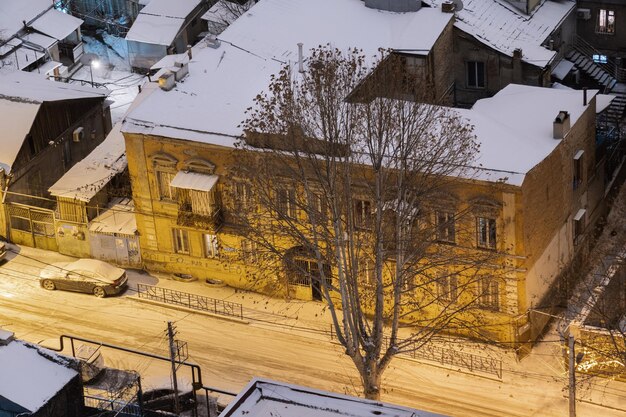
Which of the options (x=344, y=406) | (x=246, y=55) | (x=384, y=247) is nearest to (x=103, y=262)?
(x=246, y=55)

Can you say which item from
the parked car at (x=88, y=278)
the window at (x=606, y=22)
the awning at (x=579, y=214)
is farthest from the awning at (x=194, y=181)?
the window at (x=606, y=22)

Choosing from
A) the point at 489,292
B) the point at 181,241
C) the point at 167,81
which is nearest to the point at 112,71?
the point at 167,81

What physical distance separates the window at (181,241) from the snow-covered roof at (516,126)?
16.0 metres

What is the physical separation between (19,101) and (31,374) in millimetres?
25485

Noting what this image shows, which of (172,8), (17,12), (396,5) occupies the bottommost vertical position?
(172,8)

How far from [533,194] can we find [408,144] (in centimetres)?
1079

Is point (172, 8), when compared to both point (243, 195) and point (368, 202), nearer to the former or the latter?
point (243, 195)

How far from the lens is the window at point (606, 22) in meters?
85.9

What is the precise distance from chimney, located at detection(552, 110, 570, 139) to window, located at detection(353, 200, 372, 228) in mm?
9617

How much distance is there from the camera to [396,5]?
8050cm

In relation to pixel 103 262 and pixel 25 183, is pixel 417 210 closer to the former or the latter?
pixel 103 262

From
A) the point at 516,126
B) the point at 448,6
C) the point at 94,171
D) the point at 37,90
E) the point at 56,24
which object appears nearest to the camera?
the point at 516,126

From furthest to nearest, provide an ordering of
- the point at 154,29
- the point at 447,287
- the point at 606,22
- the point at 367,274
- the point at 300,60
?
the point at 154,29 → the point at 606,22 → the point at 300,60 → the point at 367,274 → the point at 447,287

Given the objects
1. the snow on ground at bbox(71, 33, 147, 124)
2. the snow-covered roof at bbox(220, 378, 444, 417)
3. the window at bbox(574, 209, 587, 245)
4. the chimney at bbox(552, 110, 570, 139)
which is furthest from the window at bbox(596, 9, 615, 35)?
the snow-covered roof at bbox(220, 378, 444, 417)
